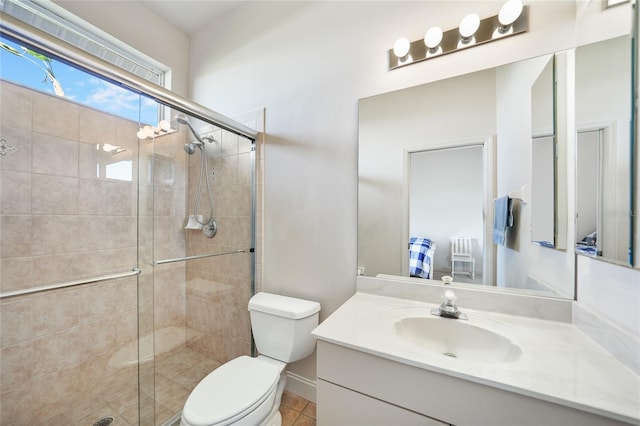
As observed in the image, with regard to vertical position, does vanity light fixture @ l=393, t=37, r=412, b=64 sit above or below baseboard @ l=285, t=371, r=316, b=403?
above

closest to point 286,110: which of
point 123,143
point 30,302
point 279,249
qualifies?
point 279,249

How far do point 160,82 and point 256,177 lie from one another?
1382mm

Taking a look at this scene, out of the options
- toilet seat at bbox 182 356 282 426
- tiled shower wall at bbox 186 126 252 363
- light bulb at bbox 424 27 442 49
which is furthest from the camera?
tiled shower wall at bbox 186 126 252 363

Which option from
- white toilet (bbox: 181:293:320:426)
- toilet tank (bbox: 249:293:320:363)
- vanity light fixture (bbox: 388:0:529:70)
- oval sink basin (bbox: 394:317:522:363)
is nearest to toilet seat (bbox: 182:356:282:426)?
white toilet (bbox: 181:293:320:426)

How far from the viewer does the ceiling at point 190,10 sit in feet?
6.24

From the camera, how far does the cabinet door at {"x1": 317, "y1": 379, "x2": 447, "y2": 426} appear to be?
2.63 ft

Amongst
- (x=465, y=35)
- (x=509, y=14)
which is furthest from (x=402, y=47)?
(x=509, y=14)

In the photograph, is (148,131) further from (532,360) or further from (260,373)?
(532,360)

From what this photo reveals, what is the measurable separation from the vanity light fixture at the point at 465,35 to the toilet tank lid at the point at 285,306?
4.74 ft

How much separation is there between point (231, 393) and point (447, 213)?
133 cm

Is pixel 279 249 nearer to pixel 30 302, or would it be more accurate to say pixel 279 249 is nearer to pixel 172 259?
pixel 172 259

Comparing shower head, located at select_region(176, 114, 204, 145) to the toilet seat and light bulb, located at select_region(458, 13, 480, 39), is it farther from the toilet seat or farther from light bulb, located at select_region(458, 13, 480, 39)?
light bulb, located at select_region(458, 13, 480, 39)

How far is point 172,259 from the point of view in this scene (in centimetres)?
150

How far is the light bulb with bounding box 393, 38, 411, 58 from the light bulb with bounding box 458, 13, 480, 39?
237 mm
